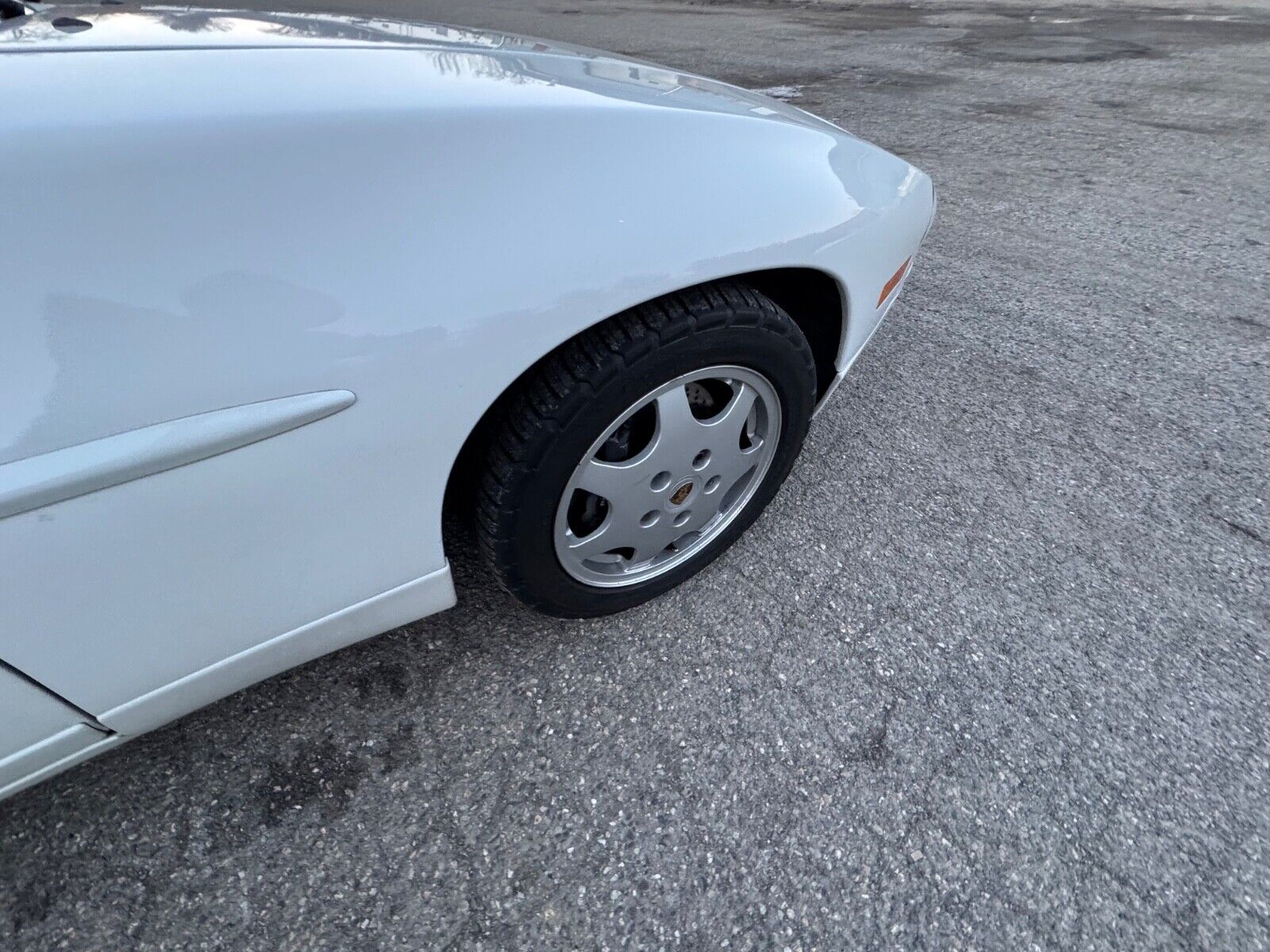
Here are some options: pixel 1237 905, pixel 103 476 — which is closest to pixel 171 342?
pixel 103 476

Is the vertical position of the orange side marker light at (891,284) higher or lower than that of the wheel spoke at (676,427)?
higher

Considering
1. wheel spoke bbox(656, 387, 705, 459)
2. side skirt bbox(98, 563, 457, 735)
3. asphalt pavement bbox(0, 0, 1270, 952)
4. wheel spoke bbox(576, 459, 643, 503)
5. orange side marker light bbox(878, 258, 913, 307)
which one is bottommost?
asphalt pavement bbox(0, 0, 1270, 952)

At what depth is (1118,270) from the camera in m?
3.32

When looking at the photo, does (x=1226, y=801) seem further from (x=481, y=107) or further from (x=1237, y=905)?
(x=481, y=107)

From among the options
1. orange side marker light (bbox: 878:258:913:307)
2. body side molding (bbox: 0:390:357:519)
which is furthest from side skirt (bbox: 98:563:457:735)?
orange side marker light (bbox: 878:258:913:307)

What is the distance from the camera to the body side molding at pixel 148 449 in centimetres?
93

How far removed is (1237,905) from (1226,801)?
0.69 feet

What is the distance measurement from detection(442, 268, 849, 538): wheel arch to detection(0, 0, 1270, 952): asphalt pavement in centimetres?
35

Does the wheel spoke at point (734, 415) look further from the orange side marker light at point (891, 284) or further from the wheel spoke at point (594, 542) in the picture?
the orange side marker light at point (891, 284)

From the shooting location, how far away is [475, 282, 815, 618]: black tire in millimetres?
1405

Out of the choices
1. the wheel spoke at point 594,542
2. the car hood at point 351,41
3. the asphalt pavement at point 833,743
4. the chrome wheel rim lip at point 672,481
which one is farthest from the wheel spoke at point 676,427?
the car hood at point 351,41

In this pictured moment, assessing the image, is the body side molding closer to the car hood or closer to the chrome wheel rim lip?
the chrome wheel rim lip

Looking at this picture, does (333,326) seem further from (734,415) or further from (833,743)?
(833,743)

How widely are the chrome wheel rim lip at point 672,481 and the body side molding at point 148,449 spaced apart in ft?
1.80
